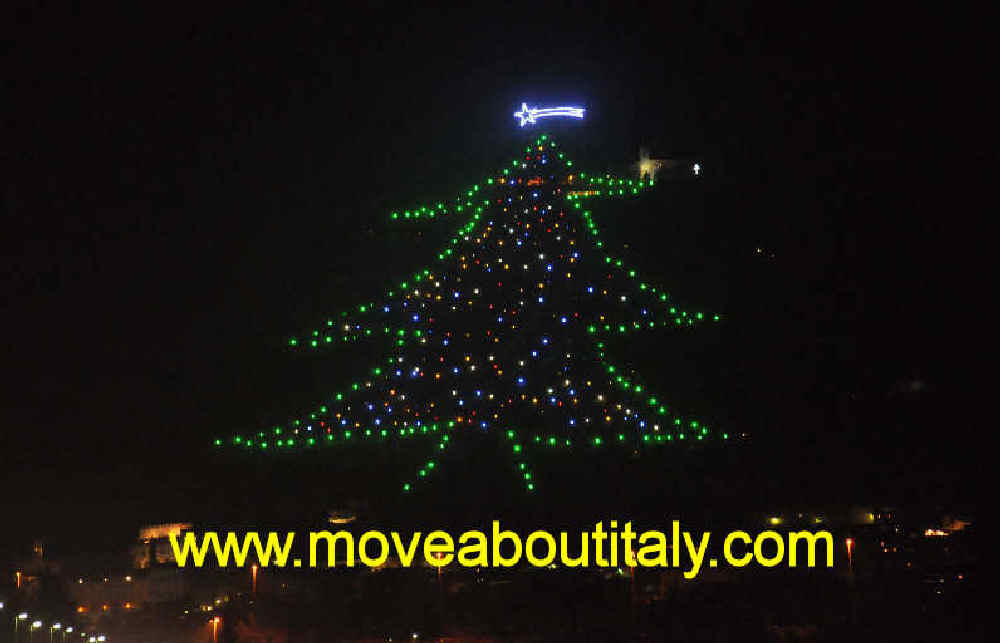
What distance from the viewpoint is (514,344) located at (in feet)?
19.7

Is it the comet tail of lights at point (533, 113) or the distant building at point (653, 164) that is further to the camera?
the distant building at point (653, 164)

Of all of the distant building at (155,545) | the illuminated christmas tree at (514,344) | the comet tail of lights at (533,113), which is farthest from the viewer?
the comet tail of lights at (533,113)

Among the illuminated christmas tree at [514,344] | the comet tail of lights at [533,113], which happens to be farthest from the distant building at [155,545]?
the comet tail of lights at [533,113]

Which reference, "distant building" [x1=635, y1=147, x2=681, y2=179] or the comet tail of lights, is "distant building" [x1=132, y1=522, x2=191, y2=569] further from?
"distant building" [x1=635, y1=147, x2=681, y2=179]

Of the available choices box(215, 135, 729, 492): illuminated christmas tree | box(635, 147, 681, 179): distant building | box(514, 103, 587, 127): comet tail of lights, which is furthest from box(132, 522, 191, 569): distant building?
box(635, 147, 681, 179): distant building

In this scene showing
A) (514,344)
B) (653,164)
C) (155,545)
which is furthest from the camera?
(653,164)

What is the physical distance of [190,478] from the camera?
6617mm

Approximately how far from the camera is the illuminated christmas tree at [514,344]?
582 cm

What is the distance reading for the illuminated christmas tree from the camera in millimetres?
5816

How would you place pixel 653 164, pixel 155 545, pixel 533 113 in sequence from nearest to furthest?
pixel 155 545 < pixel 533 113 < pixel 653 164

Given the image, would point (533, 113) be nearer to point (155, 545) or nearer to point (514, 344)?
point (514, 344)

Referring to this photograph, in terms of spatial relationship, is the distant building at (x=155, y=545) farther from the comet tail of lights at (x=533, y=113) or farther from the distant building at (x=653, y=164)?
the distant building at (x=653, y=164)

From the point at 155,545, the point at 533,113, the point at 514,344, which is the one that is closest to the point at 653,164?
the point at 533,113

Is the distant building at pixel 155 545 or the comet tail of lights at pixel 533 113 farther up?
the comet tail of lights at pixel 533 113
